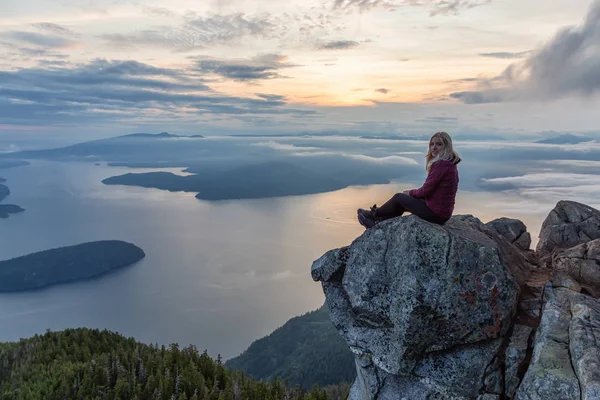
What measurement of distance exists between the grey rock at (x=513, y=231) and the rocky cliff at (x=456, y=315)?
10.7 feet

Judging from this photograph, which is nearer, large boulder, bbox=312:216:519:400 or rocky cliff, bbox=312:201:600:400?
rocky cliff, bbox=312:201:600:400

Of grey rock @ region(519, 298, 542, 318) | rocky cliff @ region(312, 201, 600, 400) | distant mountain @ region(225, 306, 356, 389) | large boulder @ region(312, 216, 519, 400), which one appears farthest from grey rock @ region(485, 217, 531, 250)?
distant mountain @ region(225, 306, 356, 389)

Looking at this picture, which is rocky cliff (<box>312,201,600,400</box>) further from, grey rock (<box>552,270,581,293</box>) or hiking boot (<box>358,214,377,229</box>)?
hiking boot (<box>358,214,377,229</box>)

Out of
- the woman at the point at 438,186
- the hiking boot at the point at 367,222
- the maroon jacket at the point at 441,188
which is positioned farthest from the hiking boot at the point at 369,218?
the maroon jacket at the point at 441,188

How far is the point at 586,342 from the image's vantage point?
26.7 ft

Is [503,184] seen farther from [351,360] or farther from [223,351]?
[223,351]

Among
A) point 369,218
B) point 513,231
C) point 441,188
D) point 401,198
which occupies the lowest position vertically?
point 513,231

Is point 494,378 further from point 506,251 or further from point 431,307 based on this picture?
point 506,251

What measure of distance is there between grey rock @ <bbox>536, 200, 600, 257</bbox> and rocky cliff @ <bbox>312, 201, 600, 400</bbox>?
2652 millimetres

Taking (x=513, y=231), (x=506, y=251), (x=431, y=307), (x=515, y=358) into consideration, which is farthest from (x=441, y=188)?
(x=513, y=231)

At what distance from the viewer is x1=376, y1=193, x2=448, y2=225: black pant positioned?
1087 cm

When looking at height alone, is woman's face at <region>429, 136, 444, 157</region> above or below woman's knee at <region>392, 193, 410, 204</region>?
above

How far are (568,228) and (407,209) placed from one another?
760 cm

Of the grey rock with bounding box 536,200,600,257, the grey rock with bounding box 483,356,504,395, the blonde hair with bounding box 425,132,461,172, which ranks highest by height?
the blonde hair with bounding box 425,132,461,172
